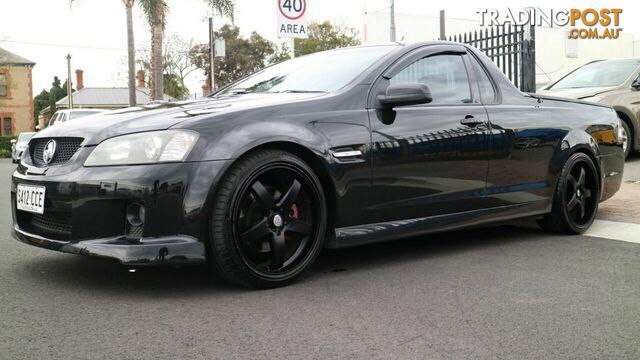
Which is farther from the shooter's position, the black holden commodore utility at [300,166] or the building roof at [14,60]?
the building roof at [14,60]

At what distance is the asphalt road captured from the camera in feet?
9.77

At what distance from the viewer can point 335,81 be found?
4.63 m

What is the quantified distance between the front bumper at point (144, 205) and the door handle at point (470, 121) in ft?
→ 6.10

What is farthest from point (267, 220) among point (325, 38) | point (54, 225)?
point (325, 38)

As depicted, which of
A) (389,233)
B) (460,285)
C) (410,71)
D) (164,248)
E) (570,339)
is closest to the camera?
(570,339)

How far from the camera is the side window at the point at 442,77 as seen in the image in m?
4.86

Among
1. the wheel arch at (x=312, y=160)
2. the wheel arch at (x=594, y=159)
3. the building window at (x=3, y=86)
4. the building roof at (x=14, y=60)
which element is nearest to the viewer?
the wheel arch at (x=312, y=160)

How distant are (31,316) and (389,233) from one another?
2.10m

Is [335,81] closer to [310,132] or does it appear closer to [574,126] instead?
[310,132]

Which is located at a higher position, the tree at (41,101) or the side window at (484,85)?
the tree at (41,101)

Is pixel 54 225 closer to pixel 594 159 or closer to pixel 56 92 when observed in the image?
pixel 594 159

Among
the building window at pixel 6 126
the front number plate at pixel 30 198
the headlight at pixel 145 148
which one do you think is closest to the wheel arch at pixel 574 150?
the headlight at pixel 145 148

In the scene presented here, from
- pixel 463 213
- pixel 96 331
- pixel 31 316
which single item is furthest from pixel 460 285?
pixel 31 316

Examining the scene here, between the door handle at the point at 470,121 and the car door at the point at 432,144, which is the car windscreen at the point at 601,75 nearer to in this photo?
the car door at the point at 432,144
